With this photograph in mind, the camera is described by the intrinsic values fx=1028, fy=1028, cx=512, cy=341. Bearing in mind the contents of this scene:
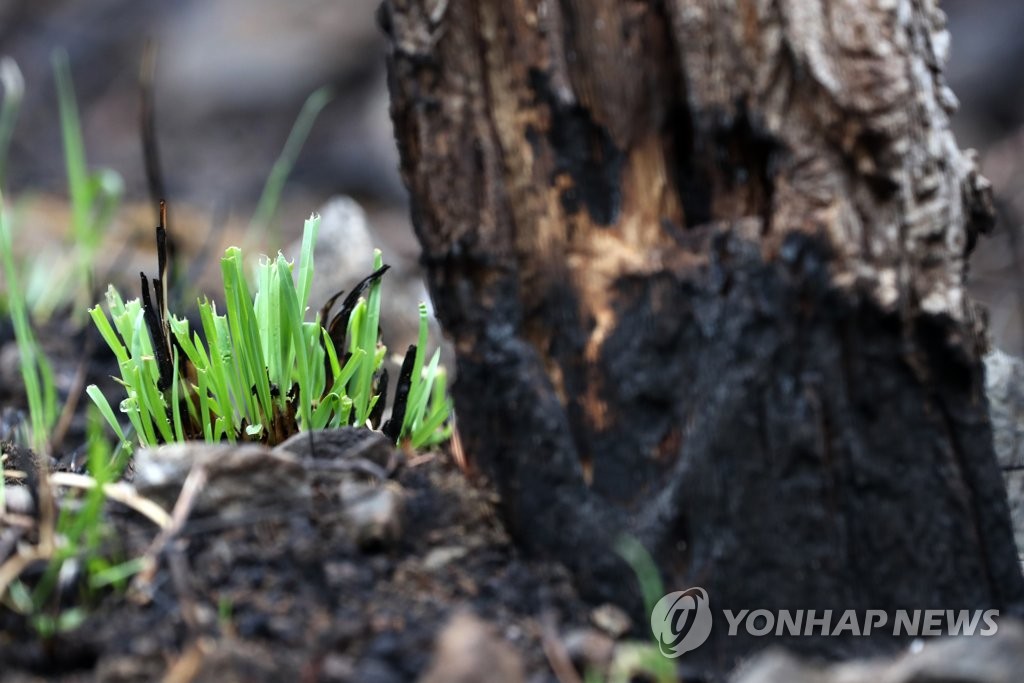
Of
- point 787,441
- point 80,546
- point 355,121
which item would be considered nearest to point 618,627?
point 787,441

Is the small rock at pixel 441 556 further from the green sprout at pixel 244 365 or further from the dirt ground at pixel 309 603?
the green sprout at pixel 244 365

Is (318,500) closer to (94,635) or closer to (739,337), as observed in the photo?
(94,635)

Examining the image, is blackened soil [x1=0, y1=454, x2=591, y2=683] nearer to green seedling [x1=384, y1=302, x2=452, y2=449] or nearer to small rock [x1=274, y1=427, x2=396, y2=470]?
small rock [x1=274, y1=427, x2=396, y2=470]

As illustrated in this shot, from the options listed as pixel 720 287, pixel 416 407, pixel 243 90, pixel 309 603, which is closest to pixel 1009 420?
pixel 720 287

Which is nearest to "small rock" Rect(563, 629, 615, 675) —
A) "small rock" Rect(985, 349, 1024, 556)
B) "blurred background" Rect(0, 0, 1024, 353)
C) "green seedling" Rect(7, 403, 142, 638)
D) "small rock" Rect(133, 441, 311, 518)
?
"small rock" Rect(133, 441, 311, 518)

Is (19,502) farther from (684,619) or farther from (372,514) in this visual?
(684,619)

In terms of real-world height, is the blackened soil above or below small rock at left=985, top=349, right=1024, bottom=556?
above
